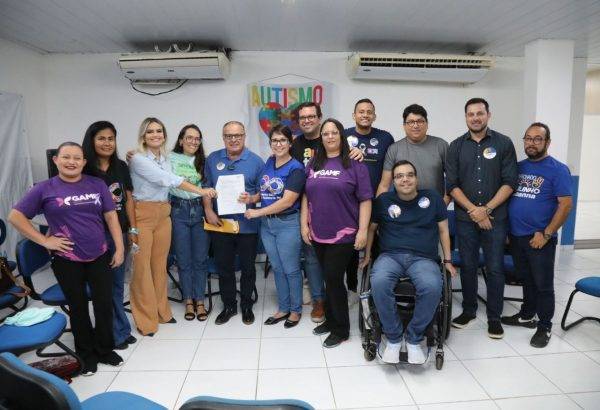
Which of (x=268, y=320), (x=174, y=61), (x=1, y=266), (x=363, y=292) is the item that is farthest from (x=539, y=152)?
(x=1, y=266)

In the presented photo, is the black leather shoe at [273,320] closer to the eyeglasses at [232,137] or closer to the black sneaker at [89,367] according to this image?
the black sneaker at [89,367]

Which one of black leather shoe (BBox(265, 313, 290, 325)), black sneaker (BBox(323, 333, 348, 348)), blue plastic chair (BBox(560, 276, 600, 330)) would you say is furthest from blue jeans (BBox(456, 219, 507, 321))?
black leather shoe (BBox(265, 313, 290, 325))

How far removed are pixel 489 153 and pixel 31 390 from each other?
2.88m

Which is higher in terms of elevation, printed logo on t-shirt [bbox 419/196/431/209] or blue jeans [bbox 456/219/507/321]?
printed logo on t-shirt [bbox 419/196/431/209]

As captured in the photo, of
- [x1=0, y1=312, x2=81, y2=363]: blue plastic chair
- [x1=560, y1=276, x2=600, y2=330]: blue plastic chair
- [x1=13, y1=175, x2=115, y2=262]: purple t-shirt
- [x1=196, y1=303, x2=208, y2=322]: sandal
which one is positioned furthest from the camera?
[x1=196, y1=303, x2=208, y2=322]: sandal

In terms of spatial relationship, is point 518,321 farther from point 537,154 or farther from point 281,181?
point 281,181

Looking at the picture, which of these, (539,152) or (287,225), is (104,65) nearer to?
(287,225)

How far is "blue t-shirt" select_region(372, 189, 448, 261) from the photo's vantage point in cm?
258

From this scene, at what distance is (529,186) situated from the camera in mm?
2680

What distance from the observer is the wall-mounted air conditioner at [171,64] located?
4234 mm

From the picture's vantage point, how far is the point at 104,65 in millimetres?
4785

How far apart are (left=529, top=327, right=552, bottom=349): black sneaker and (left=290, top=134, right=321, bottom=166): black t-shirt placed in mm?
2162

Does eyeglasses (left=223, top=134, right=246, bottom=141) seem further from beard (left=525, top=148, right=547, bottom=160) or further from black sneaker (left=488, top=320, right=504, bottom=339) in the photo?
black sneaker (left=488, top=320, right=504, bottom=339)

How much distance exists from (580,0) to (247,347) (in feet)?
13.4
